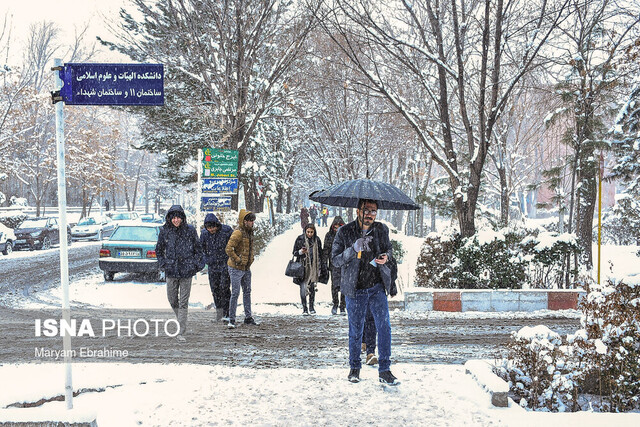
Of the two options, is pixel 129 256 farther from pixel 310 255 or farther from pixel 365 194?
pixel 365 194

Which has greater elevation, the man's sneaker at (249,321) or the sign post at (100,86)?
the sign post at (100,86)

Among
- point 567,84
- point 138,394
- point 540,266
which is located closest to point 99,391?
point 138,394

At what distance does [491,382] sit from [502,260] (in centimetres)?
636

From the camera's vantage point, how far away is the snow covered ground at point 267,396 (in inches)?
174

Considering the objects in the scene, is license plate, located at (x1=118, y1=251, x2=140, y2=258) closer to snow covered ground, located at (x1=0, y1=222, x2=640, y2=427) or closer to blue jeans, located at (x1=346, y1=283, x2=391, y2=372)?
snow covered ground, located at (x1=0, y1=222, x2=640, y2=427)

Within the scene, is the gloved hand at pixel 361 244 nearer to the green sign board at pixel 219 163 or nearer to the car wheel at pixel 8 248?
the green sign board at pixel 219 163

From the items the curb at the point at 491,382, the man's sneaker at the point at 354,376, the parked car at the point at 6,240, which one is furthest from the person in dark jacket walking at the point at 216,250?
the parked car at the point at 6,240

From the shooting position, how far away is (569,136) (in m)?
18.2

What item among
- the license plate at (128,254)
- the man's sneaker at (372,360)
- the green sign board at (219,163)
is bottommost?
the man's sneaker at (372,360)

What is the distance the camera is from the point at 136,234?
49.8 ft

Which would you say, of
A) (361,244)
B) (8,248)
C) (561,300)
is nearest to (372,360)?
(361,244)

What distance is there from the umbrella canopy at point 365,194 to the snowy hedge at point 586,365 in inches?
73.3

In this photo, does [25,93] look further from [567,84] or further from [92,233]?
[567,84]

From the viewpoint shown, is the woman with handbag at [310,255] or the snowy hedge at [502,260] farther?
the snowy hedge at [502,260]
